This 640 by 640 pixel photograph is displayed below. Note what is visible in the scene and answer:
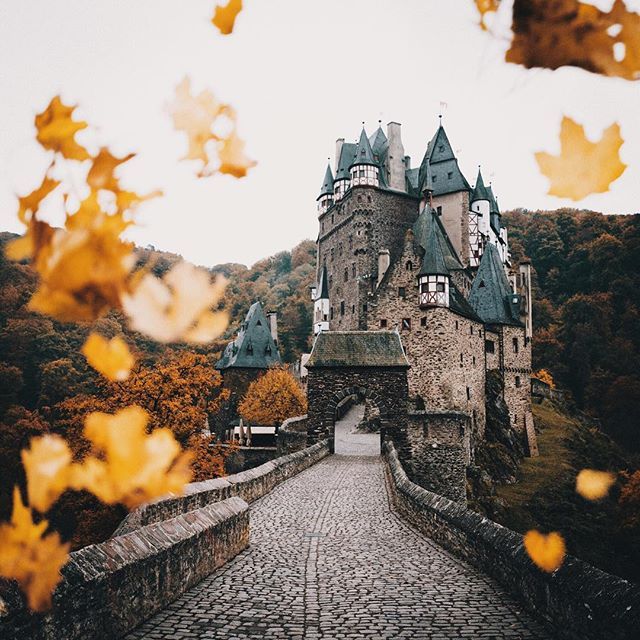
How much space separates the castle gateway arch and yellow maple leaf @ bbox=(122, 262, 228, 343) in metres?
20.3

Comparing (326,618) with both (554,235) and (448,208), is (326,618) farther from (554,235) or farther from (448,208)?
(554,235)

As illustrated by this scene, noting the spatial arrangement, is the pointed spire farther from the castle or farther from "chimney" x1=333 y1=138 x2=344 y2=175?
"chimney" x1=333 y1=138 x2=344 y2=175

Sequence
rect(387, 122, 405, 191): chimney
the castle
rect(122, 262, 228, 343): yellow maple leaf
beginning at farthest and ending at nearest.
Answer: rect(387, 122, 405, 191): chimney
the castle
rect(122, 262, 228, 343): yellow maple leaf

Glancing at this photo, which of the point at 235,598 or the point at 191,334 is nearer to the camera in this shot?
the point at 191,334

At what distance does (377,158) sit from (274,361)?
2072 cm

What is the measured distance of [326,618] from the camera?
5094mm

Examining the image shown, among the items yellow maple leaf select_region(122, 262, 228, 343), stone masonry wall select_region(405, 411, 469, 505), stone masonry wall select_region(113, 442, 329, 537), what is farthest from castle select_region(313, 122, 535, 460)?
yellow maple leaf select_region(122, 262, 228, 343)

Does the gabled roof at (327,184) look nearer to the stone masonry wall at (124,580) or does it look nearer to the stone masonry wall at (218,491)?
the stone masonry wall at (218,491)

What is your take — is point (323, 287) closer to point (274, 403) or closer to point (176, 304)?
point (274, 403)

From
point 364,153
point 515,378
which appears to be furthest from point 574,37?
point 364,153

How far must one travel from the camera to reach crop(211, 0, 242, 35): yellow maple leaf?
7.31 feet

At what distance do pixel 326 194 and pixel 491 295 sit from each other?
21807mm

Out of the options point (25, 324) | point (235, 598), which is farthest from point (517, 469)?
point (235, 598)

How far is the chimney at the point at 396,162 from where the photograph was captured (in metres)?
50.8
